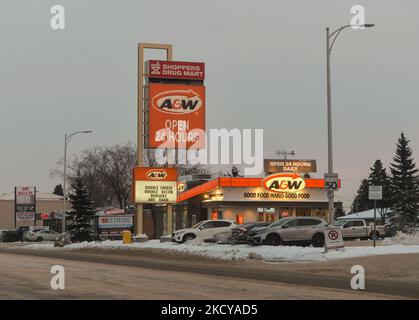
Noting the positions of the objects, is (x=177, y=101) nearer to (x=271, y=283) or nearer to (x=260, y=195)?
(x=260, y=195)

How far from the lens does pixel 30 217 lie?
6819 centimetres

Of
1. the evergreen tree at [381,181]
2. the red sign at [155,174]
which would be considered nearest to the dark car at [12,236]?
the red sign at [155,174]

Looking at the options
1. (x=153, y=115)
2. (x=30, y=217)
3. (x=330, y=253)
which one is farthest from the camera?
(x=30, y=217)

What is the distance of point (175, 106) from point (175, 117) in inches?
36.6

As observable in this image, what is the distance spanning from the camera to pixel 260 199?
55812mm

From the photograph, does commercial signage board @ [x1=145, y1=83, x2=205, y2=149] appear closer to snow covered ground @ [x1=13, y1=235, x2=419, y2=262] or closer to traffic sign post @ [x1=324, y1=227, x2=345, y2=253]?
snow covered ground @ [x1=13, y1=235, x2=419, y2=262]

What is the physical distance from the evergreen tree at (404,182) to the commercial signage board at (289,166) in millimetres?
35865

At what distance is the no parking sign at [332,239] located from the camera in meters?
27.7

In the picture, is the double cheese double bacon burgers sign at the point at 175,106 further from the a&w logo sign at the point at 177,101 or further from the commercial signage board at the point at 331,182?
the commercial signage board at the point at 331,182

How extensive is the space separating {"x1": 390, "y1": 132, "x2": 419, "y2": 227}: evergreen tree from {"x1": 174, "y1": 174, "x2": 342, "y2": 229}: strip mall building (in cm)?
3928

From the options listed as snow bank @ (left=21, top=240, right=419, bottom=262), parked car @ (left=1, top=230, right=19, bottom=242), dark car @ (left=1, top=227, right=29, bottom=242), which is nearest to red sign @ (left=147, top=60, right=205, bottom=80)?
snow bank @ (left=21, top=240, right=419, bottom=262)

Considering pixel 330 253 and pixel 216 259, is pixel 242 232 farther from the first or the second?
pixel 330 253
